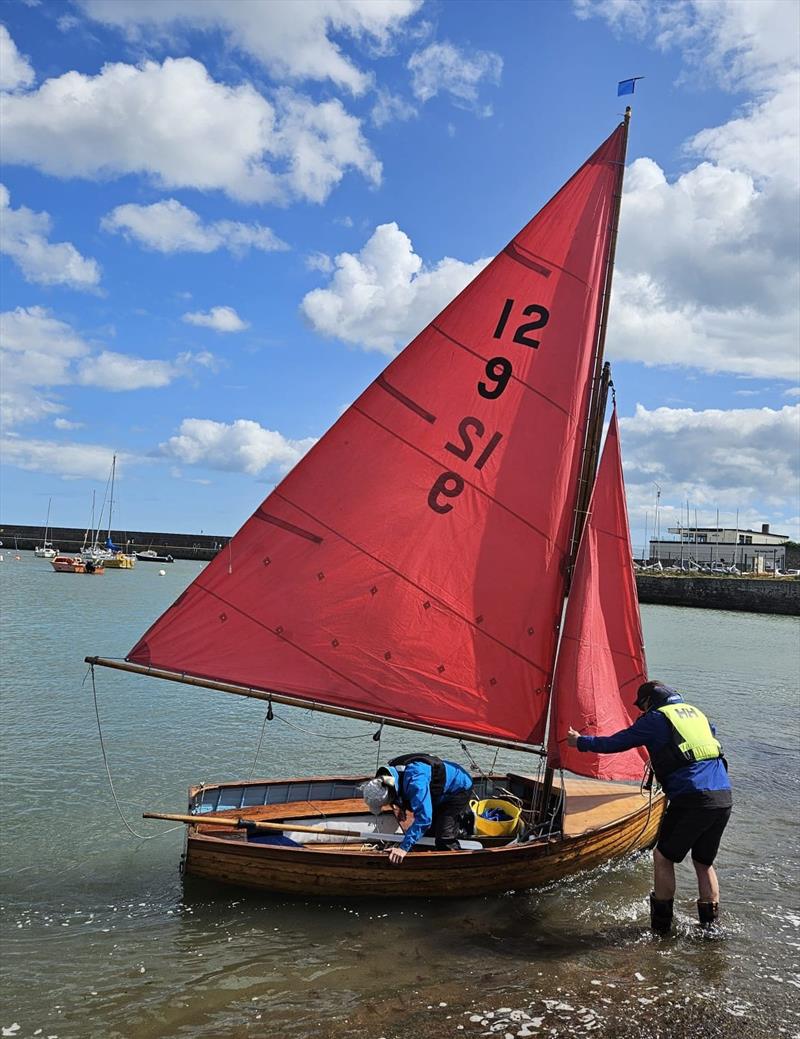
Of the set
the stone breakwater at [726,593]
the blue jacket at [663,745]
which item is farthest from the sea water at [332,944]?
the stone breakwater at [726,593]

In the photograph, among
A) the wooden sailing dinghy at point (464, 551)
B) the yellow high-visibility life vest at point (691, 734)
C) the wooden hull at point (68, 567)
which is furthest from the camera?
A: the wooden hull at point (68, 567)

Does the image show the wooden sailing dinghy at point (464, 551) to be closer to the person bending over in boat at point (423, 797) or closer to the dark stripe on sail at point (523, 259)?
the dark stripe on sail at point (523, 259)

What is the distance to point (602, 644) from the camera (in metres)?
9.54

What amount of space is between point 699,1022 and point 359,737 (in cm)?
1152

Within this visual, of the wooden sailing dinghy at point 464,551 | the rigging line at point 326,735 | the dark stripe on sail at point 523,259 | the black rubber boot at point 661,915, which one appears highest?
the dark stripe on sail at point 523,259

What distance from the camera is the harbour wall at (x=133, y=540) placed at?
12756cm

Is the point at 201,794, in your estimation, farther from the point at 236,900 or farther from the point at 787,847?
the point at 787,847

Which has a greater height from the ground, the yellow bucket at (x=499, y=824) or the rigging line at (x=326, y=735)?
the yellow bucket at (x=499, y=824)

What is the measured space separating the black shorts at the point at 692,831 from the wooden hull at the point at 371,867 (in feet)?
5.04

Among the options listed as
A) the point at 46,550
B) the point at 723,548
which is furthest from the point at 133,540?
the point at 723,548

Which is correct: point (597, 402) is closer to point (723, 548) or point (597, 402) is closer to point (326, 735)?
point (326, 735)

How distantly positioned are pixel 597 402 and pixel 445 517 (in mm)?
2304

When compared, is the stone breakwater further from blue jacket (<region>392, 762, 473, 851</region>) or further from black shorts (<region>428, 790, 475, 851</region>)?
blue jacket (<region>392, 762, 473, 851</region>)

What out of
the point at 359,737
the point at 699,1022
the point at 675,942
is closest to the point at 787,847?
the point at 675,942
